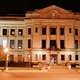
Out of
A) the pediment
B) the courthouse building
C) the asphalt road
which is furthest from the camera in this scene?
the pediment

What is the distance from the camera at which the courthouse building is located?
9294 centimetres

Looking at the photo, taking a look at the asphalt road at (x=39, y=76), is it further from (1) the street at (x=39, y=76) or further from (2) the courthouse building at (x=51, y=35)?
(2) the courthouse building at (x=51, y=35)

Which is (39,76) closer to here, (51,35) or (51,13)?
(51,35)

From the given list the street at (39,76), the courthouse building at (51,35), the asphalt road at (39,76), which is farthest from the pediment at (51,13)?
the asphalt road at (39,76)

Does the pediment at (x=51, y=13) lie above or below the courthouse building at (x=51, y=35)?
above

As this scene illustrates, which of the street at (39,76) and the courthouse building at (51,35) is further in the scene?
the courthouse building at (51,35)

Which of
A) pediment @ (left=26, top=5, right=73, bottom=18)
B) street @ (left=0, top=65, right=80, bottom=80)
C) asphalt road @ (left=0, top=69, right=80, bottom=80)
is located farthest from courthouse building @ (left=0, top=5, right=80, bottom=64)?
asphalt road @ (left=0, top=69, right=80, bottom=80)

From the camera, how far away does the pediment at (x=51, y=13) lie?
9388 cm

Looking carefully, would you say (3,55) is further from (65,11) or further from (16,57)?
(65,11)

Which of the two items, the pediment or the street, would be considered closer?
the street

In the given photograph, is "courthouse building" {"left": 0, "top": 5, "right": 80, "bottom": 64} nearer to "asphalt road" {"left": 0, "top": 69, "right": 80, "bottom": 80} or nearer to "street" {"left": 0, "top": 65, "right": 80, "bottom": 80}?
"street" {"left": 0, "top": 65, "right": 80, "bottom": 80}

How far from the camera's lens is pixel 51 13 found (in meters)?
94.0

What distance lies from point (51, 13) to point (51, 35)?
5.55 meters

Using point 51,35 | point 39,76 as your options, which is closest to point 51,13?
point 51,35
